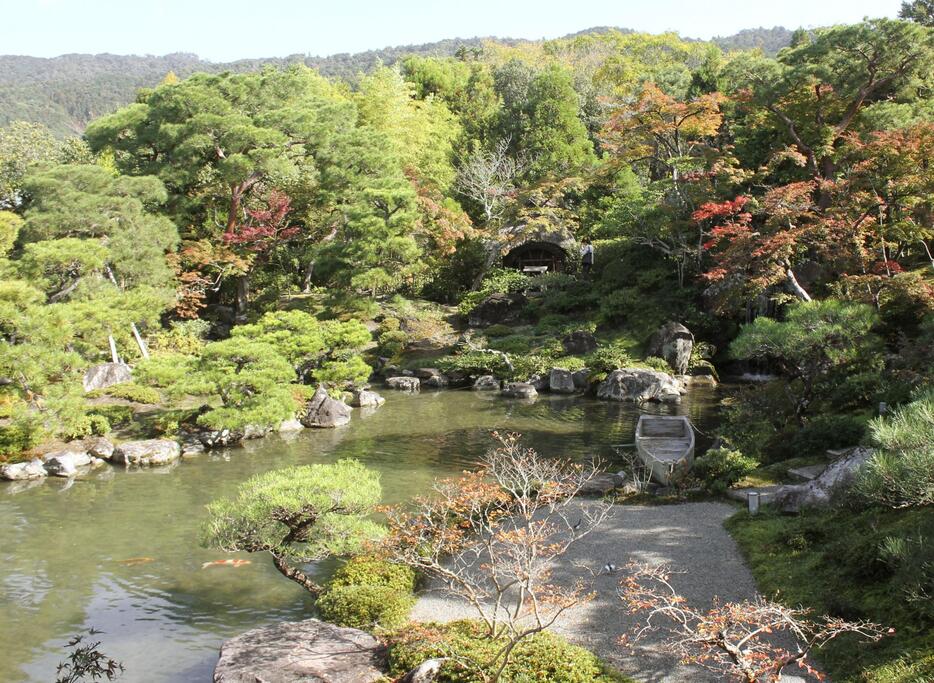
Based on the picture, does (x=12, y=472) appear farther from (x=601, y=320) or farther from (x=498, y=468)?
(x=601, y=320)

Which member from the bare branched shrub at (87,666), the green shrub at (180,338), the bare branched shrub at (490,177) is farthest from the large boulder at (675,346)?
the bare branched shrub at (87,666)

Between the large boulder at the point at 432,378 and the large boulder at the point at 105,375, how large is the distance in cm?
908

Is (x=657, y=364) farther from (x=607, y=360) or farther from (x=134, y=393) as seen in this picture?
(x=134, y=393)

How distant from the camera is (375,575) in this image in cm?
934

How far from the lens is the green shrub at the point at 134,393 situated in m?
19.9

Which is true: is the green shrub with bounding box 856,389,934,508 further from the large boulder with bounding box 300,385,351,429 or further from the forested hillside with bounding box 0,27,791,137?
the forested hillside with bounding box 0,27,791,137

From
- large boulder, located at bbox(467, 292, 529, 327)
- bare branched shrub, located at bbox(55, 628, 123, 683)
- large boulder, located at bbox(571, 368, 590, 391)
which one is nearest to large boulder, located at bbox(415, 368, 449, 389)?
large boulder, located at bbox(571, 368, 590, 391)

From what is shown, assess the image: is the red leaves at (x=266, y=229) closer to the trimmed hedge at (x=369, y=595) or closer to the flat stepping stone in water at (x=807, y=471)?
the trimmed hedge at (x=369, y=595)

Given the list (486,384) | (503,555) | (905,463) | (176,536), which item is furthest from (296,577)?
(486,384)

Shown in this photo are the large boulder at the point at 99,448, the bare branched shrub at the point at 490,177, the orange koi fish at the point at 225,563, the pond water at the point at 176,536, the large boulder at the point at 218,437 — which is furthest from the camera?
the bare branched shrub at the point at 490,177

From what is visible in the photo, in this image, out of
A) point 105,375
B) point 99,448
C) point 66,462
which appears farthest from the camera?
point 105,375

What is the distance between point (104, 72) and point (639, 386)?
13020 centimetres

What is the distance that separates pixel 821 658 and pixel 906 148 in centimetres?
1485

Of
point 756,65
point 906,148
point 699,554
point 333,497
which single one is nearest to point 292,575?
point 333,497
